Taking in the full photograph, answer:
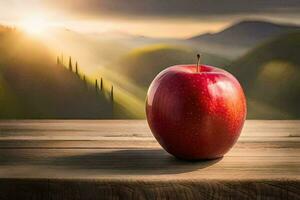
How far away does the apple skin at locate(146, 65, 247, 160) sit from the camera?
3.01ft

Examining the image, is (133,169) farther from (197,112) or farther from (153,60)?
(153,60)

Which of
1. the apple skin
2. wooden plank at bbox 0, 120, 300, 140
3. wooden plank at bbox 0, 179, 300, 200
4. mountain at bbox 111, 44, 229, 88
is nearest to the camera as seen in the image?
wooden plank at bbox 0, 179, 300, 200

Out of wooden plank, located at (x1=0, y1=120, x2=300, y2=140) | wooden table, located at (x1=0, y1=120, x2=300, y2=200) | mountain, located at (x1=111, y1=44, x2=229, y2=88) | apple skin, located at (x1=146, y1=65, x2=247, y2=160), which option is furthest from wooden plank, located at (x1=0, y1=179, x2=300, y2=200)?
mountain, located at (x1=111, y1=44, x2=229, y2=88)

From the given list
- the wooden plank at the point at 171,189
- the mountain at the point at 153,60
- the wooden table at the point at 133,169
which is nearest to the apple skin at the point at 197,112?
the wooden table at the point at 133,169

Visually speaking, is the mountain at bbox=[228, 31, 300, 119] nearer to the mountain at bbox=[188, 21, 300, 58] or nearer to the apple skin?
the mountain at bbox=[188, 21, 300, 58]

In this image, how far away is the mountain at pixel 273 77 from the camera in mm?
2209

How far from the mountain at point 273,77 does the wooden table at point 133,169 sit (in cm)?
106

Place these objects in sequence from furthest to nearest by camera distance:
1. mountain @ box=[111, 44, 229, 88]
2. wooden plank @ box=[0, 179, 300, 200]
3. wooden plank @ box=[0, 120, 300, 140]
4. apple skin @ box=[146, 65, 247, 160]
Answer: mountain @ box=[111, 44, 229, 88] < wooden plank @ box=[0, 120, 300, 140] < apple skin @ box=[146, 65, 247, 160] < wooden plank @ box=[0, 179, 300, 200]

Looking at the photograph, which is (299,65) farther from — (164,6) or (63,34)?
(63,34)

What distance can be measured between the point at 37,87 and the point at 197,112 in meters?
1.42

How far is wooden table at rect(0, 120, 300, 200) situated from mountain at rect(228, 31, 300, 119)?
1.06 meters

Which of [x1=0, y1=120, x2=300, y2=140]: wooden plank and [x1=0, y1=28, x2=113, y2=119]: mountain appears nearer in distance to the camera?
[x1=0, y1=120, x2=300, y2=140]: wooden plank

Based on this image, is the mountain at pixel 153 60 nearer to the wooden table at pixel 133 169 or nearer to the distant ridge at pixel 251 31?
the distant ridge at pixel 251 31

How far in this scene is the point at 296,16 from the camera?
219cm
